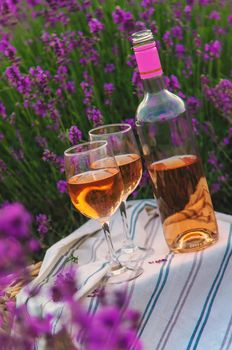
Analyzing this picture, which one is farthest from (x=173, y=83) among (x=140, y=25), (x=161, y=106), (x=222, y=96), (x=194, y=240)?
(x=194, y=240)

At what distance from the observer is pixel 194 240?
161 centimetres

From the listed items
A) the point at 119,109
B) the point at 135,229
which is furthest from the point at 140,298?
the point at 119,109

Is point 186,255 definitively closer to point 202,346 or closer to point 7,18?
point 202,346

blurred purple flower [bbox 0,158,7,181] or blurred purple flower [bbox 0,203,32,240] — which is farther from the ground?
blurred purple flower [bbox 0,203,32,240]

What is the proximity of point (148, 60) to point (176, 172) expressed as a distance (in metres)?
0.28

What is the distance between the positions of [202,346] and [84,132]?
1.26m

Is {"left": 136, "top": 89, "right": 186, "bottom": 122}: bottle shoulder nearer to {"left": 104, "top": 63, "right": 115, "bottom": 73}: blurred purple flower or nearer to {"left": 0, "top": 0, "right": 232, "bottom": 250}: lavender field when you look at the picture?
{"left": 0, "top": 0, "right": 232, "bottom": 250}: lavender field

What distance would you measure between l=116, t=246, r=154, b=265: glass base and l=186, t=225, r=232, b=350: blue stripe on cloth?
0.70 feet

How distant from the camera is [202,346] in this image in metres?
1.34

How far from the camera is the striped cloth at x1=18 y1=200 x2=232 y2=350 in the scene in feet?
4.54

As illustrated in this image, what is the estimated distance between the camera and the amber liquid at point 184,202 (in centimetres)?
159

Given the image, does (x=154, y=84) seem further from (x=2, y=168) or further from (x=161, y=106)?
(x=2, y=168)


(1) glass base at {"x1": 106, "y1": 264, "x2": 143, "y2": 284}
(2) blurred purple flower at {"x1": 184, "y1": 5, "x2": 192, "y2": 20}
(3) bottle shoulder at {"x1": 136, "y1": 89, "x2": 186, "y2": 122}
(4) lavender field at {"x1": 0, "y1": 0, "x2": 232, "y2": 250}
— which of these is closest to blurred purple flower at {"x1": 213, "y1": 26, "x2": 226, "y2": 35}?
(4) lavender field at {"x1": 0, "y1": 0, "x2": 232, "y2": 250}

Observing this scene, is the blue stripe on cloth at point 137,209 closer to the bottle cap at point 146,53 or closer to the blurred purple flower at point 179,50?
the bottle cap at point 146,53
